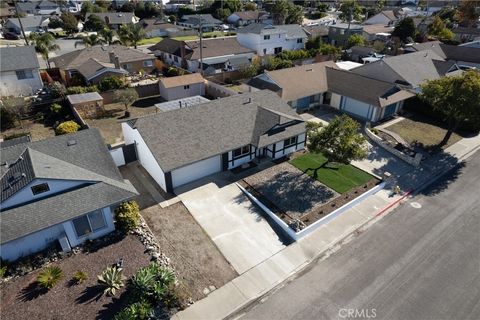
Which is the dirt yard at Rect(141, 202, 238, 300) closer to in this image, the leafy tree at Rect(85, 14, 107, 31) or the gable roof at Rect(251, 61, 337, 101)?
the gable roof at Rect(251, 61, 337, 101)

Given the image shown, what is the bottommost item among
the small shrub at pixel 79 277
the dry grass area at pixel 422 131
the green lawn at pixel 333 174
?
the dry grass area at pixel 422 131

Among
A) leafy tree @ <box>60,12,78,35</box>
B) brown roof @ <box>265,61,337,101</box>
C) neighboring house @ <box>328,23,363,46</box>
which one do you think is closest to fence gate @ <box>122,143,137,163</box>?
brown roof @ <box>265,61,337,101</box>

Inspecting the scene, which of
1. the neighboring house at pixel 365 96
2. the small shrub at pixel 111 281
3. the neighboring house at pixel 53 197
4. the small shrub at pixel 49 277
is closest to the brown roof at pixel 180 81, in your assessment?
the neighboring house at pixel 365 96

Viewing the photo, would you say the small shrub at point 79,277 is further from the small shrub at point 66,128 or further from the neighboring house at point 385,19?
the neighboring house at point 385,19

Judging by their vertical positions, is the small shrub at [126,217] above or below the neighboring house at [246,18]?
below

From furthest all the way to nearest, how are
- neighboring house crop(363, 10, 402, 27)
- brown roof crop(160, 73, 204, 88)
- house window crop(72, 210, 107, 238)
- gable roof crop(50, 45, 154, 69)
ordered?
neighboring house crop(363, 10, 402, 27)
gable roof crop(50, 45, 154, 69)
brown roof crop(160, 73, 204, 88)
house window crop(72, 210, 107, 238)

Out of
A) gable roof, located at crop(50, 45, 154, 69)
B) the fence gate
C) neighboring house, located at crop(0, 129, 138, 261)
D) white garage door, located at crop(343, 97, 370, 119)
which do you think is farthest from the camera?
gable roof, located at crop(50, 45, 154, 69)

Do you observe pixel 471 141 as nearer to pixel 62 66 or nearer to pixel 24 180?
pixel 24 180
